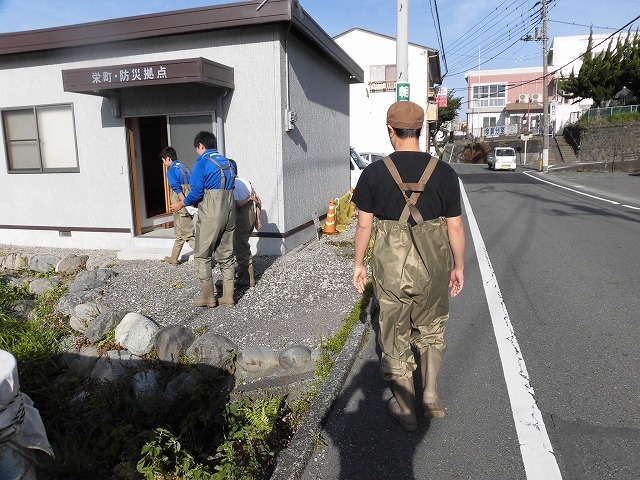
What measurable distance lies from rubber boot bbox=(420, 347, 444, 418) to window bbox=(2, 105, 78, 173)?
25.5 ft

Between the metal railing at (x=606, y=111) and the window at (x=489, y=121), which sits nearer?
the metal railing at (x=606, y=111)

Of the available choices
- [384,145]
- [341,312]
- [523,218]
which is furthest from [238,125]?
[384,145]

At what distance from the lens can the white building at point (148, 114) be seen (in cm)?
731

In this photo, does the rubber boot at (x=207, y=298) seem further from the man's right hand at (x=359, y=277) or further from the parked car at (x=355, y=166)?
the parked car at (x=355, y=166)

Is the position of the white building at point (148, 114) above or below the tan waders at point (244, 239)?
above

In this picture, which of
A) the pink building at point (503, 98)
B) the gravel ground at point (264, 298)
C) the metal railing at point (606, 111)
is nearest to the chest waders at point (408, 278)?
the gravel ground at point (264, 298)

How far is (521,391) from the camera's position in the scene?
3494 millimetres

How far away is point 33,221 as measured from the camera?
9.18 m

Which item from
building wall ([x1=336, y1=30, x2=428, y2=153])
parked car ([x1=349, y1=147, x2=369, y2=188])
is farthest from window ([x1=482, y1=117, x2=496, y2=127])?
parked car ([x1=349, y1=147, x2=369, y2=188])

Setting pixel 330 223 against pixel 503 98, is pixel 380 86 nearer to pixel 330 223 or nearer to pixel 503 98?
pixel 330 223

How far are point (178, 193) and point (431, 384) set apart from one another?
4.90m

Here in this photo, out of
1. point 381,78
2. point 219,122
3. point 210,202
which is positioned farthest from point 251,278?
point 381,78

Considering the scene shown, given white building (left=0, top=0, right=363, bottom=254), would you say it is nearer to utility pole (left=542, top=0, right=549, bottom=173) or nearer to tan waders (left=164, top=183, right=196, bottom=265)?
tan waders (left=164, top=183, right=196, bottom=265)

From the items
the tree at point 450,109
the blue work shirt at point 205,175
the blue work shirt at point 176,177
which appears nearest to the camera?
the blue work shirt at point 205,175
